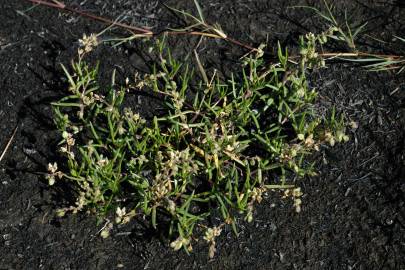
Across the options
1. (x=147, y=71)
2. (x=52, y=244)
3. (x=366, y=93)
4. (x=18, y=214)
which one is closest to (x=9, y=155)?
(x=18, y=214)

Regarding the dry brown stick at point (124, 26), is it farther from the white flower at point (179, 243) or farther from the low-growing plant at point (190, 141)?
the white flower at point (179, 243)

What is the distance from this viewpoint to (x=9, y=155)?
9.66 feet

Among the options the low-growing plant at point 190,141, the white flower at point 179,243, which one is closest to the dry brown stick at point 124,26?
the low-growing plant at point 190,141

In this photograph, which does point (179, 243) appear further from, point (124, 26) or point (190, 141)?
point (124, 26)

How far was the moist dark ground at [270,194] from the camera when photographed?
8.94ft

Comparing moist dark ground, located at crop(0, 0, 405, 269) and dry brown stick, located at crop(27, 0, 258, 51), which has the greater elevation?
dry brown stick, located at crop(27, 0, 258, 51)

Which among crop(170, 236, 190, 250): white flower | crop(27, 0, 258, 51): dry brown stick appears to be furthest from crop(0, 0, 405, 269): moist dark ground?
crop(170, 236, 190, 250): white flower

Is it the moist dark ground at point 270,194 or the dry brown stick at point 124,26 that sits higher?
the dry brown stick at point 124,26

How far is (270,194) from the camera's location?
282 centimetres

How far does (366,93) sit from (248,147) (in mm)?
586

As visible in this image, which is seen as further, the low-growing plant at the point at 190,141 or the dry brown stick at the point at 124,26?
the dry brown stick at the point at 124,26

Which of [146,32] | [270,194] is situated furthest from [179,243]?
[146,32]

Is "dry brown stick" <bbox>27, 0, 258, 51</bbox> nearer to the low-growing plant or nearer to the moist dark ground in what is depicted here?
the moist dark ground

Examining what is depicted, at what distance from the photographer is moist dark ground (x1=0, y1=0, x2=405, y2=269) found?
2725 mm
